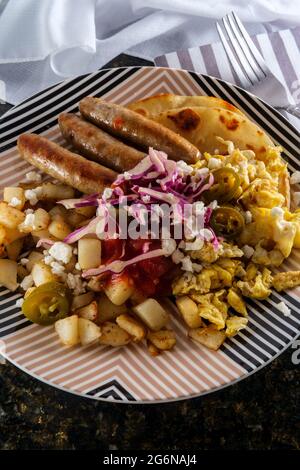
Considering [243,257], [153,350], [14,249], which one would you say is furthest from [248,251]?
[14,249]

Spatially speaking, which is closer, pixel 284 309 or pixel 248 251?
pixel 284 309

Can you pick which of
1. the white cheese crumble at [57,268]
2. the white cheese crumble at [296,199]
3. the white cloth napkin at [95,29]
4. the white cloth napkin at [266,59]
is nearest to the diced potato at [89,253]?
the white cheese crumble at [57,268]

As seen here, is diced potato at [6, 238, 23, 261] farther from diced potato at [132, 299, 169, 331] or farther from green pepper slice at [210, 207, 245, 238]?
green pepper slice at [210, 207, 245, 238]

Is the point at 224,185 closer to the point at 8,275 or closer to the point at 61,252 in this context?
the point at 61,252

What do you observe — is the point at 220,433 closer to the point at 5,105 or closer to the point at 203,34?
the point at 5,105

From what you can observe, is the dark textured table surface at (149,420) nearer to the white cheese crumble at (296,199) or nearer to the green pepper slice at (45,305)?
the green pepper slice at (45,305)

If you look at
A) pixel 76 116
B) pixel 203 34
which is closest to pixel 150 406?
pixel 76 116
